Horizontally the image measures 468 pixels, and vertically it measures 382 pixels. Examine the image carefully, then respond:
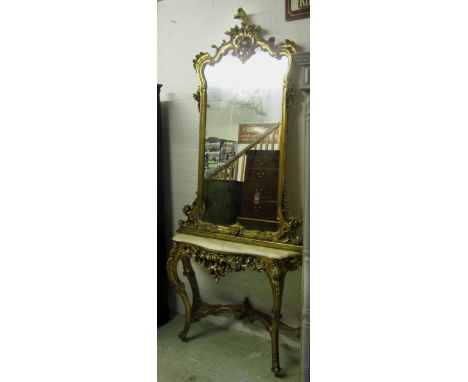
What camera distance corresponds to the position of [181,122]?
2107mm

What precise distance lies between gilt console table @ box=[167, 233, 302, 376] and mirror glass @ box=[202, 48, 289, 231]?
16cm

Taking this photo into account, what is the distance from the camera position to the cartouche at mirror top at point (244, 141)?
64.3 inches

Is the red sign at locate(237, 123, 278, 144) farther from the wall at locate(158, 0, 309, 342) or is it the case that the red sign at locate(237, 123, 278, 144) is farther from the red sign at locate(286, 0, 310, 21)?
the red sign at locate(286, 0, 310, 21)

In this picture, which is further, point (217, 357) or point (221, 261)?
point (217, 357)

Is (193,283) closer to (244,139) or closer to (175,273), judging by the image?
(175,273)

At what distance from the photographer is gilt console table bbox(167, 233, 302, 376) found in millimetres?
1495

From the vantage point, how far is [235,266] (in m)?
1.59

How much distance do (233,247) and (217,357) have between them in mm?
638

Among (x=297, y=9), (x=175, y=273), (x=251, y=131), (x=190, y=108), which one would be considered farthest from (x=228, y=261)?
(x=297, y=9)

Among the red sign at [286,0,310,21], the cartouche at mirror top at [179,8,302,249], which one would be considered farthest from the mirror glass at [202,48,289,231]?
the red sign at [286,0,310,21]

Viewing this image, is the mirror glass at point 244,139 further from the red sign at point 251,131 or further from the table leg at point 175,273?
the table leg at point 175,273

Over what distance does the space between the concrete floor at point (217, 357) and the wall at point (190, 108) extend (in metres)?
0.12

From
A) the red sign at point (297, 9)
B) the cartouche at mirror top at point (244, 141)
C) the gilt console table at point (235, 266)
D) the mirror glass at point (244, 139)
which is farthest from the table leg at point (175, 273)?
the red sign at point (297, 9)
